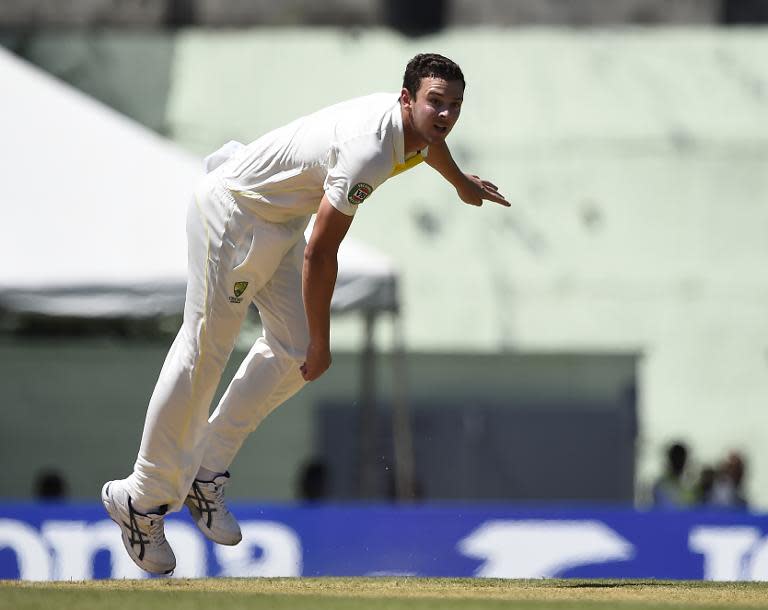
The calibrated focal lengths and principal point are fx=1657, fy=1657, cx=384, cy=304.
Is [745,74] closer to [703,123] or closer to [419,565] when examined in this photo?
[703,123]

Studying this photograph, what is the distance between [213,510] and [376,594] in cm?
84

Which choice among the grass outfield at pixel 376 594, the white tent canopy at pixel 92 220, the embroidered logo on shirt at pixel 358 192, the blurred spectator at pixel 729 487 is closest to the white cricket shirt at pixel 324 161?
the embroidered logo on shirt at pixel 358 192

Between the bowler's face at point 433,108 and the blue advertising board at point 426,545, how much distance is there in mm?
3008

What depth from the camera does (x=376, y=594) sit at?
6.22m

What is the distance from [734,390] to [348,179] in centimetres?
1254

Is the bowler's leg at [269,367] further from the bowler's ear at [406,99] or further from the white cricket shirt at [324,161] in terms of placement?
the bowler's ear at [406,99]

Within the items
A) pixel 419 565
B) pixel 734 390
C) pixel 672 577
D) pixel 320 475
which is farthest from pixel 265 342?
pixel 734 390

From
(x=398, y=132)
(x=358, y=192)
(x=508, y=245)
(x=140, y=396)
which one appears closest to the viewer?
(x=358, y=192)

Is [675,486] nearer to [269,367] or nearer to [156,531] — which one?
[269,367]

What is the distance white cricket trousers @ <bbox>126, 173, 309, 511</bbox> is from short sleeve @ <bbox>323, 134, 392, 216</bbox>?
17.6 inches

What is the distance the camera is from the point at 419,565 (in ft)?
27.7

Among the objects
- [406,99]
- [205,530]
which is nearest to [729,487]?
[205,530]

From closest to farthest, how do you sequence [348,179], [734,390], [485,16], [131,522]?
[348,179] < [131,522] < [734,390] < [485,16]

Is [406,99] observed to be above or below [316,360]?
above
